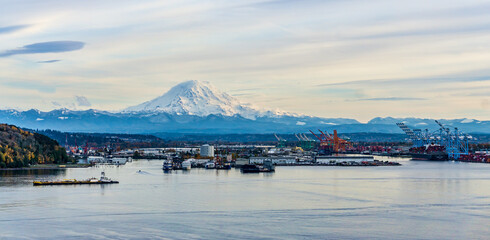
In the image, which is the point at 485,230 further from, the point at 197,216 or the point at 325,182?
the point at 325,182

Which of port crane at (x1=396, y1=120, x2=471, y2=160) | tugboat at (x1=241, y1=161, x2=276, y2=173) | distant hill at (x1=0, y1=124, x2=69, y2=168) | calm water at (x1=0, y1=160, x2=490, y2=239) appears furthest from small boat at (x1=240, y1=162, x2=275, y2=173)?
port crane at (x1=396, y1=120, x2=471, y2=160)

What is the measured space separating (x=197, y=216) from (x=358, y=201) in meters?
6.79

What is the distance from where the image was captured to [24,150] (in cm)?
4684

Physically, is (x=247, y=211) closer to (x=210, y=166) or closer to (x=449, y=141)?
(x=210, y=166)

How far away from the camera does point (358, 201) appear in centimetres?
2414

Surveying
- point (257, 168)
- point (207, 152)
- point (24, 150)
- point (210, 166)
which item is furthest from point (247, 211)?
point (207, 152)

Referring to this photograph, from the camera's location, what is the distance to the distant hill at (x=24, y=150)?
44000 mm

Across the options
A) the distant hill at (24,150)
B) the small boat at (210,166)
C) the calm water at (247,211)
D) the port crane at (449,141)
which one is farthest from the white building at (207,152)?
the calm water at (247,211)

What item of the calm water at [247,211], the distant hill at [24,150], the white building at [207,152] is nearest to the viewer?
the calm water at [247,211]

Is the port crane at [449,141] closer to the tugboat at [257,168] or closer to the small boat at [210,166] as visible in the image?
the tugboat at [257,168]

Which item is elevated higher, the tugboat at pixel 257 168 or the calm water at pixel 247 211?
the tugboat at pixel 257 168

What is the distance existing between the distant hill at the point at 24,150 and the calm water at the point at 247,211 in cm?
1288

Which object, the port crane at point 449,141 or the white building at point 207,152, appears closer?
the white building at point 207,152

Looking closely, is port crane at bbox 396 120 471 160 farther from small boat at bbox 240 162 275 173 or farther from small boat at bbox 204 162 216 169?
small boat at bbox 204 162 216 169
